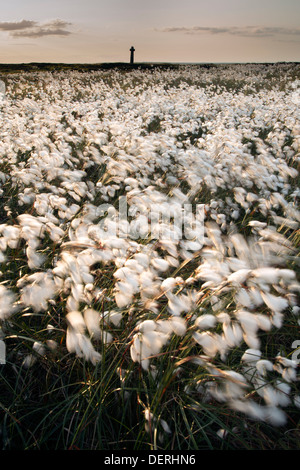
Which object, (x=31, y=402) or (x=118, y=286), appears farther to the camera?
(x=31, y=402)

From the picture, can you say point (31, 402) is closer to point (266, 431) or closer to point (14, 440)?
point (14, 440)

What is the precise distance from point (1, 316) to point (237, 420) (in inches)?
52.7

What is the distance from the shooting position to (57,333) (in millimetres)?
2100

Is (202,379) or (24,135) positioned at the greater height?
(24,135)

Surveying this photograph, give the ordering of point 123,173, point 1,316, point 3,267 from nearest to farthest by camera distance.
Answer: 1. point 1,316
2. point 3,267
3. point 123,173

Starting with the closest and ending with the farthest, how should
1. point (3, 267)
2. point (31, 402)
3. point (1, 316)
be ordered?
point (1, 316) < point (31, 402) < point (3, 267)

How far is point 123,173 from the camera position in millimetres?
3273

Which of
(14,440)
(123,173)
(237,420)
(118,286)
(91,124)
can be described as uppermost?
(91,124)

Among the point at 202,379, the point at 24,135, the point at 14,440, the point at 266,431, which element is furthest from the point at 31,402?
the point at 24,135

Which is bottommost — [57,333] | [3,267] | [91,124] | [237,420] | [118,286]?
[237,420]

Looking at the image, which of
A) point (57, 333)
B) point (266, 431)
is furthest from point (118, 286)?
point (266, 431)

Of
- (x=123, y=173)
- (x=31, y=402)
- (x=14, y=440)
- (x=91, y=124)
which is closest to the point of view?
(x=14, y=440)

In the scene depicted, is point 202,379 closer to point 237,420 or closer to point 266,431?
point 237,420

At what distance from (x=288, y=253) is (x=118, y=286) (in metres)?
1.75
